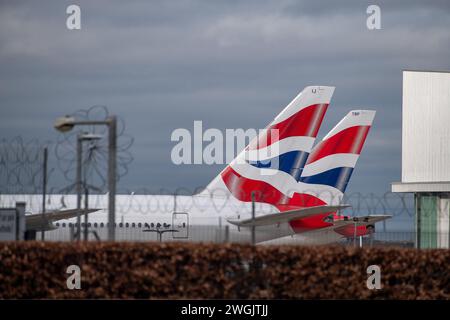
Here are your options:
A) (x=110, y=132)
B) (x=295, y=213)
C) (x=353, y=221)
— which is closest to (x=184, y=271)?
(x=110, y=132)

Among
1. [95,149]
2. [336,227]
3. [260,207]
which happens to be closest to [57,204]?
[260,207]

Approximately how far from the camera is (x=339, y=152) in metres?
43.3

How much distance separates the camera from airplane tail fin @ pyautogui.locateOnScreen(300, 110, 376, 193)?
42.8 metres

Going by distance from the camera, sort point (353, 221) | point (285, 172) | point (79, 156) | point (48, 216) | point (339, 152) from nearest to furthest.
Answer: point (79, 156) < point (48, 216) < point (285, 172) < point (353, 221) < point (339, 152)

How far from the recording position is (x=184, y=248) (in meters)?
→ 22.8

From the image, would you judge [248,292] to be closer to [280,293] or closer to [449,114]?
[280,293]

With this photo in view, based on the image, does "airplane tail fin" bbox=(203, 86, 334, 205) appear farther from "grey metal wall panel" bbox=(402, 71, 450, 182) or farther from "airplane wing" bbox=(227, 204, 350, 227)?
"airplane wing" bbox=(227, 204, 350, 227)

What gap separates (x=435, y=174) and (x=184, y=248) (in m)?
18.7

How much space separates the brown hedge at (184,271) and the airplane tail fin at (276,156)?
13.5 metres

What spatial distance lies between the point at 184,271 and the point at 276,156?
15749 millimetres

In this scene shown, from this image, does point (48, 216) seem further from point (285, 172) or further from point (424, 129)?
point (424, 129)

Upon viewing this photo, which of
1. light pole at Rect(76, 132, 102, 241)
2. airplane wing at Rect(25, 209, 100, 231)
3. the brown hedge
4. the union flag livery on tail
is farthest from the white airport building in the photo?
light pole at Rect(76, 132, 102, 241)

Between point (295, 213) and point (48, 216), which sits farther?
point (48, 216)
